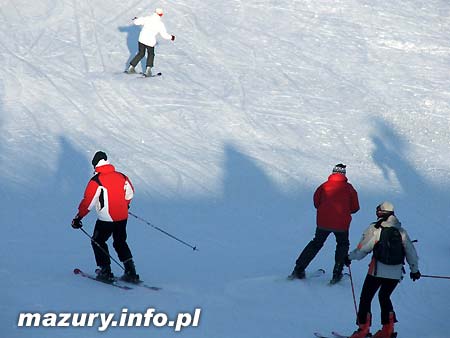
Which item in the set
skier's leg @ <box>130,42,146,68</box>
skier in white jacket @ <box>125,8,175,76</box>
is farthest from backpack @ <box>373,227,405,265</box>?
skier's leg @ <box>130,42,146,68</box>

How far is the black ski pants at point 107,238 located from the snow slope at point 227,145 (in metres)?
0.41

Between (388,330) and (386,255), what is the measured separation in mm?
875

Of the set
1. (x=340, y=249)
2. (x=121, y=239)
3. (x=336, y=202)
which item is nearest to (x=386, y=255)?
(x=336, y=202)

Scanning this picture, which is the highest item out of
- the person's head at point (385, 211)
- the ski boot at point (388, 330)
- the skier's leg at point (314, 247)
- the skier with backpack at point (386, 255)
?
the skier's leg at point (314, 247)

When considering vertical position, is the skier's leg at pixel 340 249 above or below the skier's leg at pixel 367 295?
above

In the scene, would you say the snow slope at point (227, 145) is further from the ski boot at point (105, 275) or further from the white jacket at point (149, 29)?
the white jacket at point (149, 29)

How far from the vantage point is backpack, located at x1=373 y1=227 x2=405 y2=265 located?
8.66m

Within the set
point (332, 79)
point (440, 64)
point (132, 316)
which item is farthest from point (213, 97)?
point (132, 316)

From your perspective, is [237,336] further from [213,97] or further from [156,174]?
[213,97]

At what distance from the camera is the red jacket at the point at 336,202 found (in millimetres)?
10484

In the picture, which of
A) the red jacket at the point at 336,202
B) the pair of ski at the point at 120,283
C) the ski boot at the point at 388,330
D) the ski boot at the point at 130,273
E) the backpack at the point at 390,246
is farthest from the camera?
the red jacket at the point at 336,202

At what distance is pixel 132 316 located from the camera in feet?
29.1

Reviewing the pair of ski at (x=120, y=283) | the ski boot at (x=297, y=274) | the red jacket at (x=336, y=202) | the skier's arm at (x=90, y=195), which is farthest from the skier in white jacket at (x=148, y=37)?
the skier's arm at (x=90, y=195)

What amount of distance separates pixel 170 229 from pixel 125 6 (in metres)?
11.8
